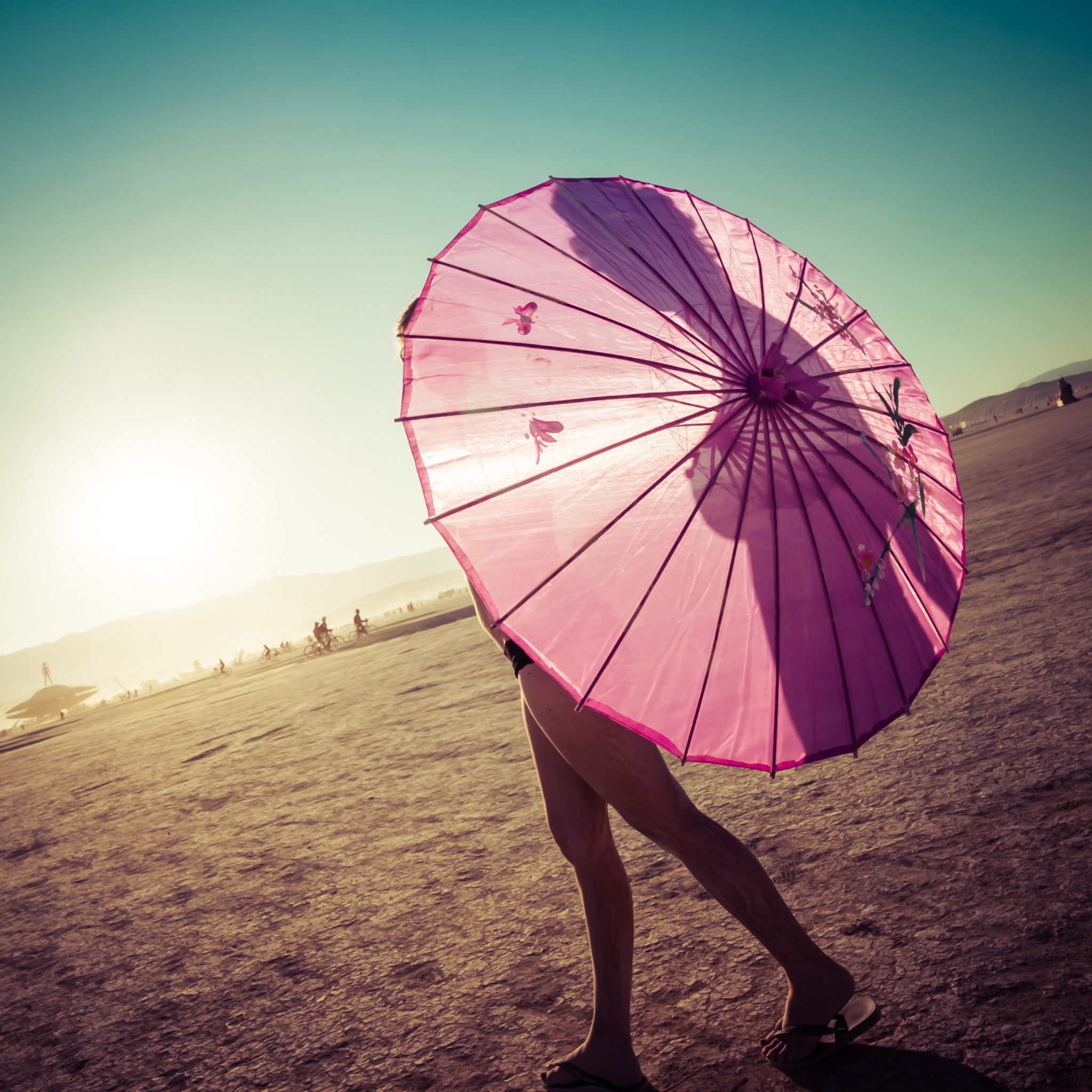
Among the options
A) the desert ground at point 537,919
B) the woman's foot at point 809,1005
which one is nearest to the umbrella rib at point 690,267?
the woman's foot at point 809,1005

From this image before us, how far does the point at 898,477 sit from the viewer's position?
2010 mm

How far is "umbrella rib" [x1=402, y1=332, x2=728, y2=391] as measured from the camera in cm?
174

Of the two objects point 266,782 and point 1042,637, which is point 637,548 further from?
point 266,782

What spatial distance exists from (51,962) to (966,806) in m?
4.05

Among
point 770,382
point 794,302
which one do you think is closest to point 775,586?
point 770,382

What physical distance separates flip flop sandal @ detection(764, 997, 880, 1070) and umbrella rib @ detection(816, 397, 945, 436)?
155 centimetres

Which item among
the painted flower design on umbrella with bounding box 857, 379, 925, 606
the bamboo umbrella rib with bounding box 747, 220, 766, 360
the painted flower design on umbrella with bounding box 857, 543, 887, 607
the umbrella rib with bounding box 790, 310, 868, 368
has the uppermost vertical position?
the bamboo umbrella rib with bounding box 747, 220, 766, 360

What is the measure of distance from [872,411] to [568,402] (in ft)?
3.03

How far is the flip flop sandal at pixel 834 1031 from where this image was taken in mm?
1731

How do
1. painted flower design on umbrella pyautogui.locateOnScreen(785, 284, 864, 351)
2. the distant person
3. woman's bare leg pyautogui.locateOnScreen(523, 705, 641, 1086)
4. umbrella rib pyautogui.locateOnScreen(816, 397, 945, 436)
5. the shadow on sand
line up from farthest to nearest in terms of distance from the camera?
the distant person → painted flower design on umbrella pyautogui.locateOnScreen(785, 284, 864, 351) → umbrella rib pyautogui.locateOnScreen(816, 397, 945, 436) → woman's bare leg pyautogui.locateOnScreen(523, 705, 641, 1086) → the shadow on sand

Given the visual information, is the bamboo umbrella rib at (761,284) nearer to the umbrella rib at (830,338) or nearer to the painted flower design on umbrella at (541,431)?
the umbrella rib at (830,338)

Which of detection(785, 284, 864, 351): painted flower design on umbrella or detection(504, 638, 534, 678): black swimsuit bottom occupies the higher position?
detection(785, 284, 864, 351): painted flower design on umbrella

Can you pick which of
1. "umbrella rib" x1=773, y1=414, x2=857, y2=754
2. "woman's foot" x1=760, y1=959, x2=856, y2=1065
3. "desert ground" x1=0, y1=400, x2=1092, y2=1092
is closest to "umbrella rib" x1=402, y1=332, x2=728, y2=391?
"umbrella rib" x1=773, y1=414, x2=857, y2=754

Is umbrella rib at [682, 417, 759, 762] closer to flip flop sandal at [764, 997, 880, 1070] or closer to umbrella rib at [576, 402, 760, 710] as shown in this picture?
umbrella rib at [576, 402, 760, 710]
